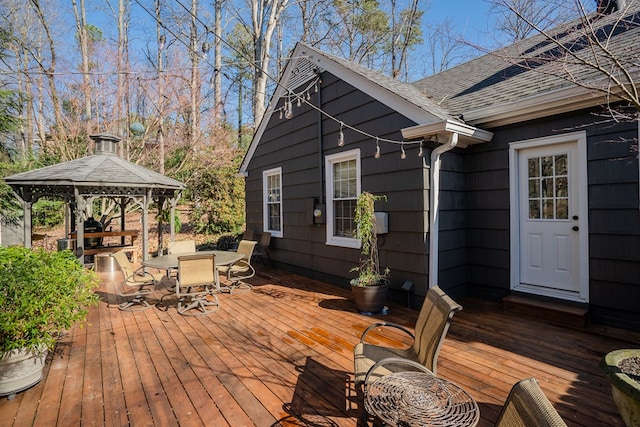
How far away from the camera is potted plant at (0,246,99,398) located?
97.4 inches

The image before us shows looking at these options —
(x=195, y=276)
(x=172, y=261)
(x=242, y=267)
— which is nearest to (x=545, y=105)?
(x=195, y=276)

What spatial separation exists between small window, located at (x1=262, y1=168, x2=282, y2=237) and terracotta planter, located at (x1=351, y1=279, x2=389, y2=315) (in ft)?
11.9

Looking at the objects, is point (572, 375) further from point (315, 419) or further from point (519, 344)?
point (315, 419)

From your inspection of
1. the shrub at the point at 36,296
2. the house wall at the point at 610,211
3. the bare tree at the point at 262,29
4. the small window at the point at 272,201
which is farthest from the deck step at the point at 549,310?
the bare tree at the point at 262,29

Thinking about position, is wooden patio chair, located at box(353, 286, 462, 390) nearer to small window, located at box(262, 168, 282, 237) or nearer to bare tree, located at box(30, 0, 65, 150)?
small window, located at box(262, 168, 282, 237)

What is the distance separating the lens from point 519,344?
11.1 ft

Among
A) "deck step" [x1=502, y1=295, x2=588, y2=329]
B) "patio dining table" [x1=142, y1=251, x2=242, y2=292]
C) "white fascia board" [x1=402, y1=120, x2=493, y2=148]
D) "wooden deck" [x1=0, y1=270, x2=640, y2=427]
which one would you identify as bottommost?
"wooden deck" [x1=0, y1=270, x2=640, y2=427]

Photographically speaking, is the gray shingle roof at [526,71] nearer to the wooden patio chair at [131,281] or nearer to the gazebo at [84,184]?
the wooden patio chair at [131,281]

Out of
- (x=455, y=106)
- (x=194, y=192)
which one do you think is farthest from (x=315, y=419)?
(x=194, y=192)

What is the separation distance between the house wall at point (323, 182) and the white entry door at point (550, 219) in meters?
1.39

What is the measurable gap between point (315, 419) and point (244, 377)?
85 centimetres

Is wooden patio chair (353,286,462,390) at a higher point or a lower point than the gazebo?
lower

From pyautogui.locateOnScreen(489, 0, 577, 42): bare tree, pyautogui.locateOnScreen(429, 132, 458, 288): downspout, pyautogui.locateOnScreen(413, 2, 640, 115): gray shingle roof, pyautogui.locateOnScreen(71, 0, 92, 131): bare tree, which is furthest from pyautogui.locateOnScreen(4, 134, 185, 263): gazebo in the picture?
pyautogui.locateOnScreen(489, 0, 577, 42): bare tree

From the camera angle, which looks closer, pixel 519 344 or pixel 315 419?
pixel 315 419
